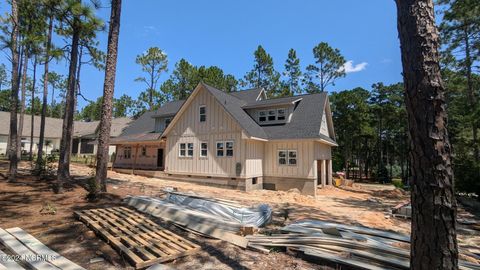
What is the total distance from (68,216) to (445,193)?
7.94 meters

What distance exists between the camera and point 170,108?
25500 mm

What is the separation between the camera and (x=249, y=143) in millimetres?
16484

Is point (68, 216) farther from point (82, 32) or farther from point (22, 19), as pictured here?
point (22, 19)

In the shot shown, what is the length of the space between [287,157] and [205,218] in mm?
11676

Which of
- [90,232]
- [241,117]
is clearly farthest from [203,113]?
[90,232]

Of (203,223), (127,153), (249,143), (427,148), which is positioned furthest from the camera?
(127,153)

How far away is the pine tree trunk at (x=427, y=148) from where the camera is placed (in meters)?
2.46

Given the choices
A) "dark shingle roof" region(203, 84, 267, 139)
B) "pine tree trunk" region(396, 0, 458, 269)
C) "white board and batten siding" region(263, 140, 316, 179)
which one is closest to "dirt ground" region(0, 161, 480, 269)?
"pine tree trunk" region(396, 0, 458, 269)

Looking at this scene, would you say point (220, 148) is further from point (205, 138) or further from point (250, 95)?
point (250, 95)

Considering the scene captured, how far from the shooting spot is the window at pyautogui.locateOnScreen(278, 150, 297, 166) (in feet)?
54.5

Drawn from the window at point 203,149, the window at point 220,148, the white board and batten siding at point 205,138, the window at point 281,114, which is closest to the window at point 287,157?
the white board and batten siding at point 205,138

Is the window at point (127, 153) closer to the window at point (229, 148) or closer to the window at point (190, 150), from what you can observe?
the window at point (190, 150)

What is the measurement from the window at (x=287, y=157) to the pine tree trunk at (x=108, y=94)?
11.0 m

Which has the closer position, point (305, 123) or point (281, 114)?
point (305, 123)
